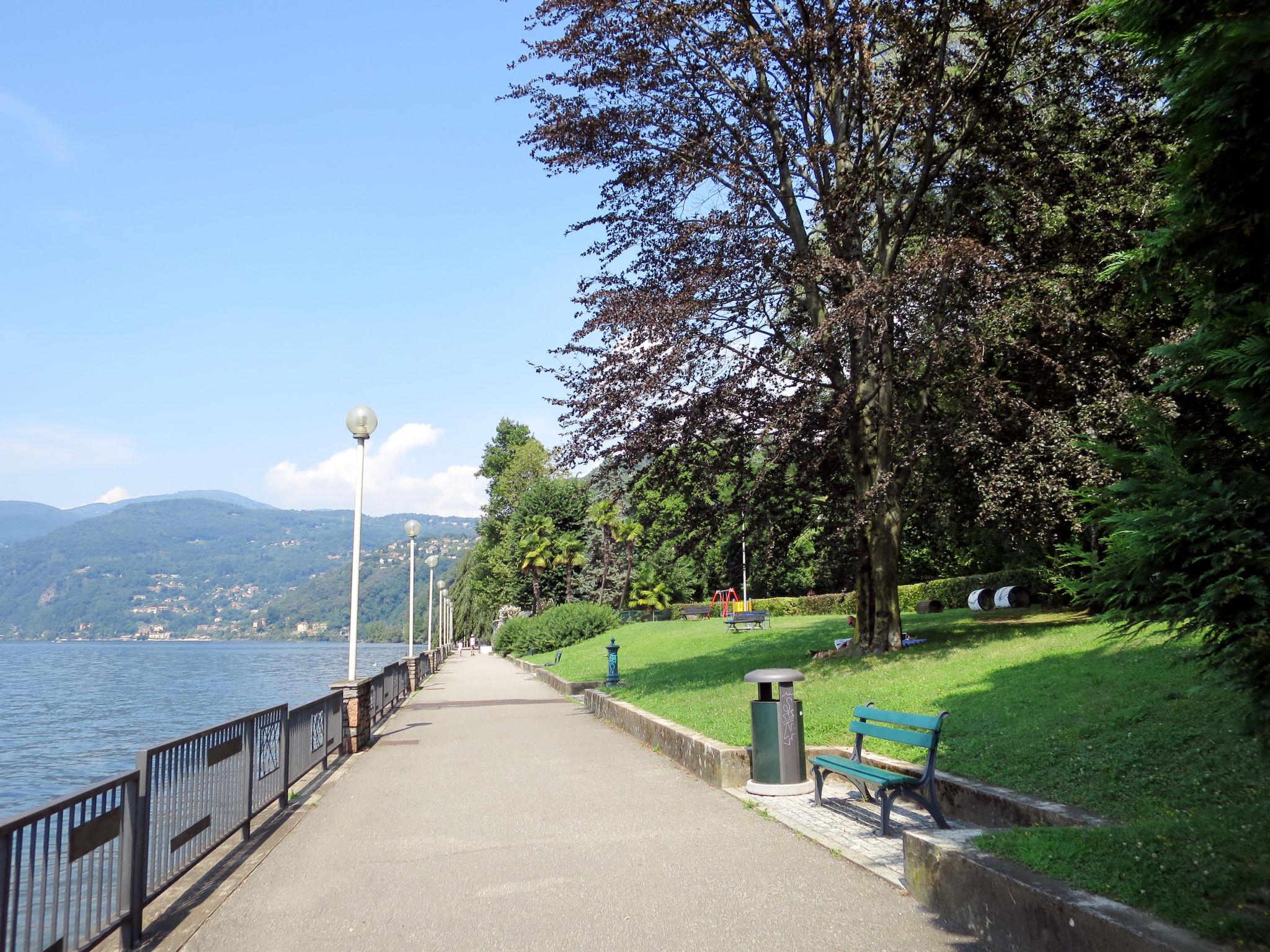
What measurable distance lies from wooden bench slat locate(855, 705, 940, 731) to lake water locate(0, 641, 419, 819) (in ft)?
17.7

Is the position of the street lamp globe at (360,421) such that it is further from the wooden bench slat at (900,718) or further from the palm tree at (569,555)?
the palm tree at (569,555)

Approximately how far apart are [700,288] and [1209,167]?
1233 centimetres

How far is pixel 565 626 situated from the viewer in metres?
47.8

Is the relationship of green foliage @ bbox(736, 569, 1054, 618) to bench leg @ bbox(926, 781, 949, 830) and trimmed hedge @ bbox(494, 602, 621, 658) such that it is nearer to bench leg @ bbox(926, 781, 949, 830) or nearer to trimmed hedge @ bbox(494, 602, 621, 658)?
trimmed hedge @ bbox(494, 602, 621, 658)

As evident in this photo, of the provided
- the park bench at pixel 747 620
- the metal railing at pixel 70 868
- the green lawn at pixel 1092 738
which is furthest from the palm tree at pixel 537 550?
the metal railing at pixel 70 868

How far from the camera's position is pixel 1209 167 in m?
4.35

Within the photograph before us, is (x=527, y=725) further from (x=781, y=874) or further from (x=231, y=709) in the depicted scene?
(x=231, y=709)

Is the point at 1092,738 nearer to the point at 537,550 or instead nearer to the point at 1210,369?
the point at 1210,369

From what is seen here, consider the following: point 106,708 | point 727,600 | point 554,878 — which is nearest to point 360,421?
point 554,878

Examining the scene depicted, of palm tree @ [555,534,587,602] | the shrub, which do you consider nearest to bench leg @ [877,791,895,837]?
the shrub

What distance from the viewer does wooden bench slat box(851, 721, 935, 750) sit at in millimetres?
6883

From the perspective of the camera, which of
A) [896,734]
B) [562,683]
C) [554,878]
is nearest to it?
[554,878]

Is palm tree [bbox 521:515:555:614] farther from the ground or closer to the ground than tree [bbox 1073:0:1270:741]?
farther from the ground

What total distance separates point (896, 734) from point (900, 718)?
134 millimetres
